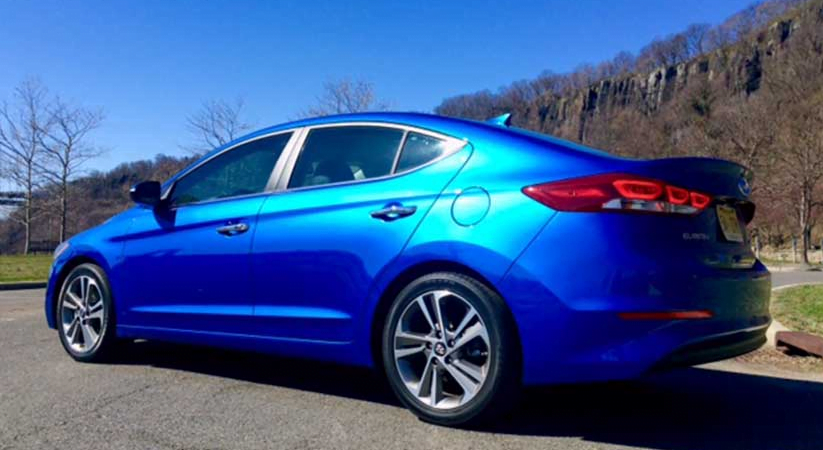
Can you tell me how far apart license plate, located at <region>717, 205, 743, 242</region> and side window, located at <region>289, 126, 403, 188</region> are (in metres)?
1.60

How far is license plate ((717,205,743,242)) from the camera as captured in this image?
9.86 feet

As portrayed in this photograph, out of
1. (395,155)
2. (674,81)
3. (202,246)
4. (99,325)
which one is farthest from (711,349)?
(674,81)

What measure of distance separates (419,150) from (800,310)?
6.52m

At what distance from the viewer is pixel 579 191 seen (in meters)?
2.75

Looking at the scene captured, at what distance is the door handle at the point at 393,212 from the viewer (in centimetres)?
308

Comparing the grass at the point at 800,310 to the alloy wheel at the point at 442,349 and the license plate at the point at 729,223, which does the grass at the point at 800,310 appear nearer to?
the license plate at the point at 729,223

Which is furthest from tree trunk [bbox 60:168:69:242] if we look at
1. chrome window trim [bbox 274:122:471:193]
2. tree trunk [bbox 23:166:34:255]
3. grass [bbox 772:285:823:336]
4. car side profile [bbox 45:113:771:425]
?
chrome window trim [bbox 274:122:471:193]

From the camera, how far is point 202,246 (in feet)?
12.8

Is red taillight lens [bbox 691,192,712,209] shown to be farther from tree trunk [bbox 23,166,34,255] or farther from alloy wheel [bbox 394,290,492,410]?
tree trunk [bbox 23,166,34,255]

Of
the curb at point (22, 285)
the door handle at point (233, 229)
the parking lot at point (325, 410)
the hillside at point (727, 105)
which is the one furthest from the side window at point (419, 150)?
the hillside at point (727, 105)

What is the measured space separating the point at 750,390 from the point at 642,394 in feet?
2.55

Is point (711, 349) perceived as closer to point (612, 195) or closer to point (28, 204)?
point (612, 195)

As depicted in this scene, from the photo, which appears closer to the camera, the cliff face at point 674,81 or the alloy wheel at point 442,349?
the alloy wheel at point 442,349

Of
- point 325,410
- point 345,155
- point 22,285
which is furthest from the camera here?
point 22,285
